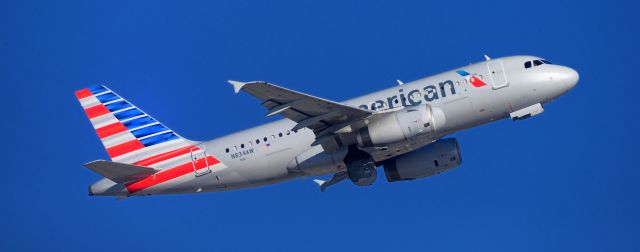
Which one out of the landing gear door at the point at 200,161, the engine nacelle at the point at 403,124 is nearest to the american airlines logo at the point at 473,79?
the engine nacelle at the point at 403,124

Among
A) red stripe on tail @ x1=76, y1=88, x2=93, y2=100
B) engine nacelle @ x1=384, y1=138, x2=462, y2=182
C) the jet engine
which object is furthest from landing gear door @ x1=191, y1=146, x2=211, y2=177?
engine nacelle @ x1=384, y1=138, x2=462, y2=182

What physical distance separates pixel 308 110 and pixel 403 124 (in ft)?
15.5

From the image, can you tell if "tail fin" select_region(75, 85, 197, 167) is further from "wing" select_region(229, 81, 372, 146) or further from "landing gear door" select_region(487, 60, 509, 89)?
"landing gear door" select_region(487, 60, 509, 89)

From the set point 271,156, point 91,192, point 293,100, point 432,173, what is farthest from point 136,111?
point 432,173

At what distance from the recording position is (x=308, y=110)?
4850cm

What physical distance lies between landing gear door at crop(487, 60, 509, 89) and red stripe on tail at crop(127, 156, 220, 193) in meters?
15.0

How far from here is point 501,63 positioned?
5116 centimetres

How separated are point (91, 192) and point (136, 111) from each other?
615 cm

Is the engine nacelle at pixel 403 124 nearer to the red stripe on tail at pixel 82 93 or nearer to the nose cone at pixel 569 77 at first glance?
the nose cone at pixel 569 77

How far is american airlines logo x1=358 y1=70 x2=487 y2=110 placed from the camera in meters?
50.4

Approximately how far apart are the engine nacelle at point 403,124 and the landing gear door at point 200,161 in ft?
29.4

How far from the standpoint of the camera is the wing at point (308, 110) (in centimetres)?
4521

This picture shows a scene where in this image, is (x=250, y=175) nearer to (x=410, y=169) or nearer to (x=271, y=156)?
(x=271, y=156)

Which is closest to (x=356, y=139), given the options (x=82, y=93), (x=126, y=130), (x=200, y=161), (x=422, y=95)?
(x=422, y=95)
